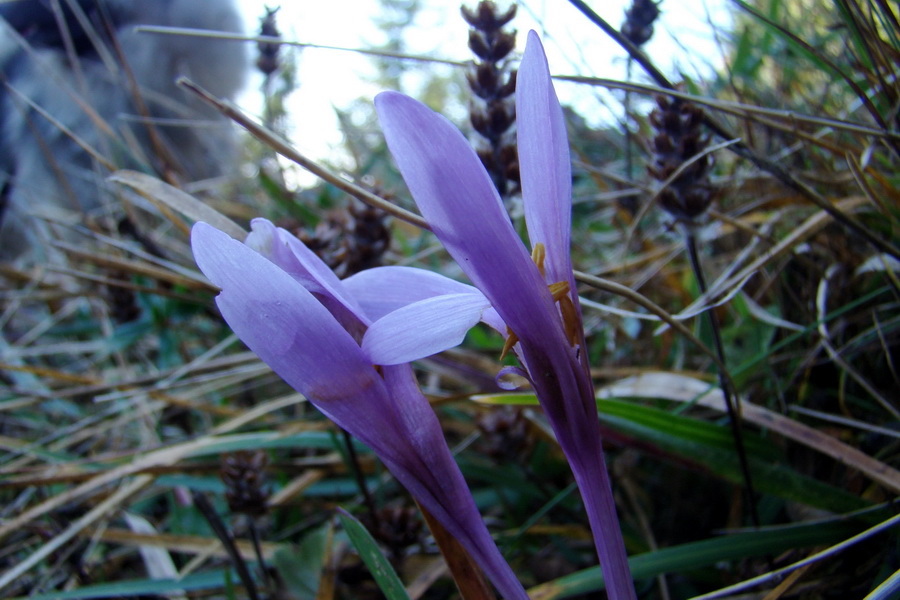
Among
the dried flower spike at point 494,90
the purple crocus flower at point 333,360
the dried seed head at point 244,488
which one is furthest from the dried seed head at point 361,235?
the purple crocus flower at point 333,360

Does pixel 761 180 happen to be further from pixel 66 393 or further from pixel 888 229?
pixel 66 393

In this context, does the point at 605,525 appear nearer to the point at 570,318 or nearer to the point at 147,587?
the point at 570,318

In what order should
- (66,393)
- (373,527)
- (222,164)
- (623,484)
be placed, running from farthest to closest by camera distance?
(222,164)
(66,393)
(623,484)
(373,527)

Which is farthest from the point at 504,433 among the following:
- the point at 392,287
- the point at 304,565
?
the point at 392,287

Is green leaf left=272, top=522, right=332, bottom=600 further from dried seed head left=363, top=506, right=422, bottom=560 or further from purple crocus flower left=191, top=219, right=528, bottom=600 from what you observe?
purple crocus flower left=191, top=219, right=528, bottom=600

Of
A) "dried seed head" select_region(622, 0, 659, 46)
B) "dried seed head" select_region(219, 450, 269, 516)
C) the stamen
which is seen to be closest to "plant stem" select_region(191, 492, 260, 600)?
"dried seed head" select_region(219, 450, 269, 516)

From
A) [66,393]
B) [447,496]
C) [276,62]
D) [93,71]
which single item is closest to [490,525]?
[447,496]
